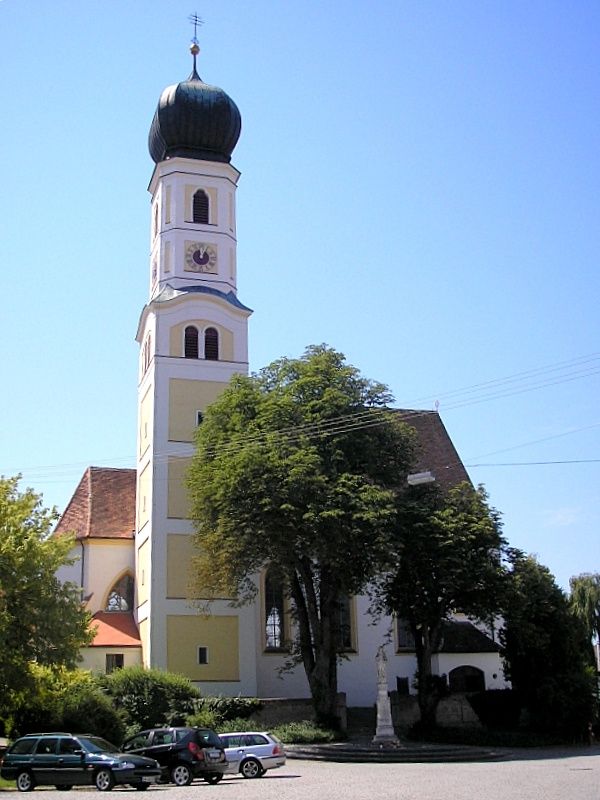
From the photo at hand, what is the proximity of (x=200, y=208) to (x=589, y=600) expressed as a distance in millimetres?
27027

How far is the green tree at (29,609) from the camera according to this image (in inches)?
1078

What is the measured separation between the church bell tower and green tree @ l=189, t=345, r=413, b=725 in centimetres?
230

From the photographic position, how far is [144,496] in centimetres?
4416

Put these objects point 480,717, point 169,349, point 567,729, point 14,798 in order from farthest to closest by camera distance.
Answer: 1. point 169,349
2. point 480,717
3. point 567,729
4. point 14,798

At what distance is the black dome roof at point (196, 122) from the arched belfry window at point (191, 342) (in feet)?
26.9

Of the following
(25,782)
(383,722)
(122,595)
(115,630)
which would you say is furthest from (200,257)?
(25,782)

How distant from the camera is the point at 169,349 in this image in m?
44.2

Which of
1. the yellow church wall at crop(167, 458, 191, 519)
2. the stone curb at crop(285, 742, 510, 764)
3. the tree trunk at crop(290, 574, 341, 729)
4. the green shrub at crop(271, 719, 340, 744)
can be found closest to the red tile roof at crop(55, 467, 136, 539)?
the yellow church wall at crop(167, 458, 191, 519)

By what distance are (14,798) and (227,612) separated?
21.2 metres

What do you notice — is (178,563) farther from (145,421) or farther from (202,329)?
(202,329)

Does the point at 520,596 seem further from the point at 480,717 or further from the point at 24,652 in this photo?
the point at 24,652

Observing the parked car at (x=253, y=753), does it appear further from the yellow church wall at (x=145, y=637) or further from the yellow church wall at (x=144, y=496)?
the yellow church wall at (x=144, y=496)

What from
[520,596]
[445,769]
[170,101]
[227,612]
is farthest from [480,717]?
[170,101]

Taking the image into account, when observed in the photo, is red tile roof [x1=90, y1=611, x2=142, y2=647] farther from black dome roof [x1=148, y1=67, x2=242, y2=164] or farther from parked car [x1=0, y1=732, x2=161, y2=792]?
black dome roof [x1=148, y1=67, x2=242, y2=164]
